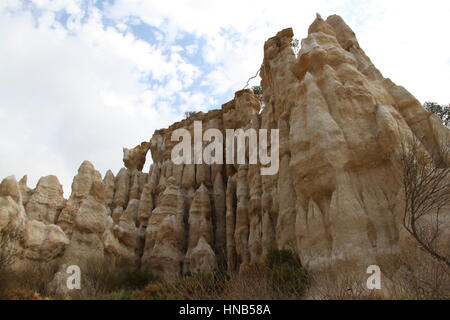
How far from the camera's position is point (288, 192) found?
16.1 meters

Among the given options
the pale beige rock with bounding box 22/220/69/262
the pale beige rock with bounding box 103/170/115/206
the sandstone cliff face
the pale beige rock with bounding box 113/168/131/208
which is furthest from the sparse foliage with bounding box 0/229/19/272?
the pale beige rock with bounding box 103/170/115/206

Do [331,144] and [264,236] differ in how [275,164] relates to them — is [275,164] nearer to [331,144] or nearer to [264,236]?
[264,236]

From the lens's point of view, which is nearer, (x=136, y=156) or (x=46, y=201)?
(x=46, y=201)

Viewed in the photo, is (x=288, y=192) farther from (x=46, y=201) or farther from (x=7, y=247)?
(x=46, y=201)

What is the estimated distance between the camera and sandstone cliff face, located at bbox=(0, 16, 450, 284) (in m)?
12.3

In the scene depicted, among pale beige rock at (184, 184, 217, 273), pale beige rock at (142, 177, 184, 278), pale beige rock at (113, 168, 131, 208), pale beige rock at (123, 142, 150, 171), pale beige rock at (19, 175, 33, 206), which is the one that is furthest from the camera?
pale beige rock at (123, 142, 150, 171)

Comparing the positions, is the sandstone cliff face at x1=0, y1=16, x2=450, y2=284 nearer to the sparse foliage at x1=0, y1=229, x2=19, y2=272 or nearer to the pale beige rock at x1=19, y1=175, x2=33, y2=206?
the pale beige rock at x1=19, y1=175, x2=33, y2=206

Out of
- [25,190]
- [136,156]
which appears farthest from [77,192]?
[136,156]

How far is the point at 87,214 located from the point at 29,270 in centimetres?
407

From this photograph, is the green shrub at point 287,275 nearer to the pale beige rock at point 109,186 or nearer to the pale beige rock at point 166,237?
the pale beige rock at point 166,237

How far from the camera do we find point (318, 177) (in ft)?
43.8

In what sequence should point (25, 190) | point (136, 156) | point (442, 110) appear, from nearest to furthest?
point (25, 190), point (442, 110), point (136, 156)
